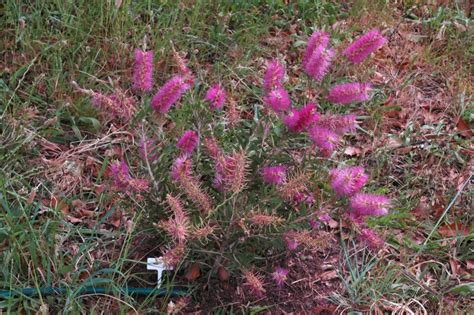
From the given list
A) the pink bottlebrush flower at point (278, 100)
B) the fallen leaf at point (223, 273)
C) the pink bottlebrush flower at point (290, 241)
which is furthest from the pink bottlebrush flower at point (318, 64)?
the fallen leaf at point (223, 273)

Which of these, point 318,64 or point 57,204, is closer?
point 318,64

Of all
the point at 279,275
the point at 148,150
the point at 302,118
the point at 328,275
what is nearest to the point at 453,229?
the point at 328,275

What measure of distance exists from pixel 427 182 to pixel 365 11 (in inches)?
52.3

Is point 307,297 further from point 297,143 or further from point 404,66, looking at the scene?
point 404,66

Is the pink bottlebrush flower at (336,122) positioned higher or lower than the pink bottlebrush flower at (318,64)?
lower

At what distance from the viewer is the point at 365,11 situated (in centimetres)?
391

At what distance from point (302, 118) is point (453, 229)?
4.34ft

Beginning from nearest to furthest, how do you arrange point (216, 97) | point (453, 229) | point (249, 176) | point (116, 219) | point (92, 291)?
point (216, 97), point (249, 176), point (92, 291), point (116, 219), point (453, 229)

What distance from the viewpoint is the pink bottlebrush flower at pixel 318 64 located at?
1.95 metres

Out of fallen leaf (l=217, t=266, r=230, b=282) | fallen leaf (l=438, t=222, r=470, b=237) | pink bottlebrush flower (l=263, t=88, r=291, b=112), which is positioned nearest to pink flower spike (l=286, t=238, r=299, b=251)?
fallen leaf (l=217, t=266, r=230, b=282)

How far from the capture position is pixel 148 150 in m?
2.11

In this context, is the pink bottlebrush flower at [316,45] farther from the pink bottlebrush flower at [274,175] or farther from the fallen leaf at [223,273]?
the fallen leaf at [223,273]

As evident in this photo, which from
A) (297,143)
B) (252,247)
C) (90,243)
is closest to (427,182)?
(297,143)

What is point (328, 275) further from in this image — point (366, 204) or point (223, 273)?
point (366, 204)
